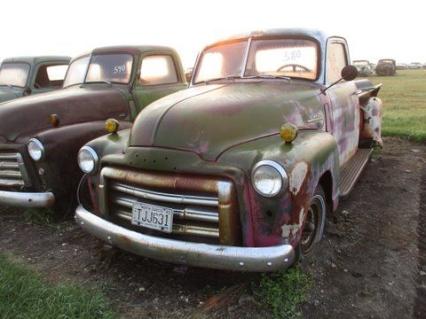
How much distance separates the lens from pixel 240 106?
3422 mm

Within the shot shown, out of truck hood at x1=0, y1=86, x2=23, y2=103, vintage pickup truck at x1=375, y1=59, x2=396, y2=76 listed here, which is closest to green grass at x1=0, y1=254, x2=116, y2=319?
truck hood at x1=0, y1=86, x2=23, y2=103

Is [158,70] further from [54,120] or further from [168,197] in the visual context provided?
[168,197]

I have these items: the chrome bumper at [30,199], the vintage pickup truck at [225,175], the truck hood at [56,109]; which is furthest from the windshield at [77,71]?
the vintage pickup truck at [225,175]

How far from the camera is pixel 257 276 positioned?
130 inches

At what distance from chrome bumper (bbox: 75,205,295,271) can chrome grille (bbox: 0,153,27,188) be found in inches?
79.1

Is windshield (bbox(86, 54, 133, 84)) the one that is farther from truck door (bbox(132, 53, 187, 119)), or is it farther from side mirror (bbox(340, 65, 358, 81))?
side mirror (bbox(340, 65, 358, 81))

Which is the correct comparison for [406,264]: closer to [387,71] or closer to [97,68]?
[97,68]

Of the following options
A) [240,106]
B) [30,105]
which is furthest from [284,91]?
[30,105]

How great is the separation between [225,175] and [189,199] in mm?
306

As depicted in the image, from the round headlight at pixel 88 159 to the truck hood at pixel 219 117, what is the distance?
1.31 feet

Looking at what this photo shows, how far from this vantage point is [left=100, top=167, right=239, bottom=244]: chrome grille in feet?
9.32

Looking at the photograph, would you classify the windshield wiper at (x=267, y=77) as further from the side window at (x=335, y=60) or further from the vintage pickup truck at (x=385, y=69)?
the vintage pickup truck at (x=385, y=69)

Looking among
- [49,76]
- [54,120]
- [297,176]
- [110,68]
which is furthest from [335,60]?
[49,76]

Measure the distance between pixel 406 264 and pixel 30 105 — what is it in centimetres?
417
